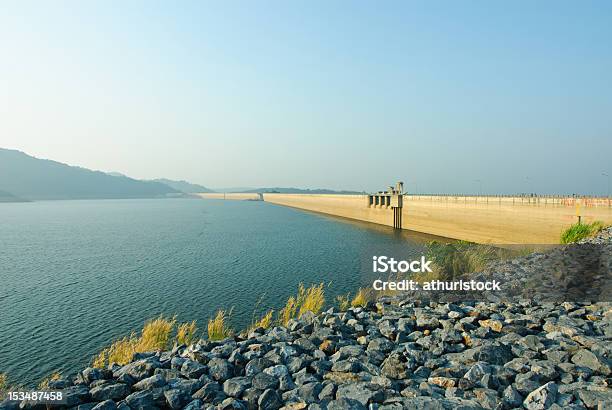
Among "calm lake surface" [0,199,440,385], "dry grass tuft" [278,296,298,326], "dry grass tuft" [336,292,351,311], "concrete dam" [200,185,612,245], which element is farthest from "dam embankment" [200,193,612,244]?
"dry grass tuft" [278,296,298,326]

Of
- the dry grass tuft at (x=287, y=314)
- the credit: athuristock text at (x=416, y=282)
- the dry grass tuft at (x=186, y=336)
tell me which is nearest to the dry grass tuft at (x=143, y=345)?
the dry grass tuft at (x=186, y=336)

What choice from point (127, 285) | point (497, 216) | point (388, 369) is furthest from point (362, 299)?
point (497, 216)

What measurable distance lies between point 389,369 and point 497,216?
4353 cm

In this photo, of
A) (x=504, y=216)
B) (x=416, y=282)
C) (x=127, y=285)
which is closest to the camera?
(x=416, y=282)

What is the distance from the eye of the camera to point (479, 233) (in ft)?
153

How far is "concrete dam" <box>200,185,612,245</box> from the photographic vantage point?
3546cm

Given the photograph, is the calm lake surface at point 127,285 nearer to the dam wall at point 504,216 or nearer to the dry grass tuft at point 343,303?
the dry grass tuft at point 343,303

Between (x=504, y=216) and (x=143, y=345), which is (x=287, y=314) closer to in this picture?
(x=143, y=345)

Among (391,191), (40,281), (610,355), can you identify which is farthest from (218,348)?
(391,191)

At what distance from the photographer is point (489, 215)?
150 ft

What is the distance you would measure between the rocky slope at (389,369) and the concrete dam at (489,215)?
101 ft

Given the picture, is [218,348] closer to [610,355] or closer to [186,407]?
[186,407]

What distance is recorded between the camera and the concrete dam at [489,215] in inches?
1396

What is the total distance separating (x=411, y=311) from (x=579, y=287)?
666 cm
